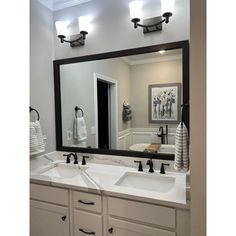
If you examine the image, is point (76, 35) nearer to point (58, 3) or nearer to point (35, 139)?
point (58, 3)

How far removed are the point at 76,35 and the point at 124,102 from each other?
35.0 inches

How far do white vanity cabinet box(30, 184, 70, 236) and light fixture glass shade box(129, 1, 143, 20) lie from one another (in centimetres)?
161

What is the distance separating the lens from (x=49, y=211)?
158 cm

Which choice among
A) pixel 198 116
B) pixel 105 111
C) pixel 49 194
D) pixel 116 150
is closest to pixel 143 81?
pixel 105 111

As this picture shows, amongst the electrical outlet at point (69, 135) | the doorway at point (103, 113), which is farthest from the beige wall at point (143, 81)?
the electrical outlet at point (69, 135)

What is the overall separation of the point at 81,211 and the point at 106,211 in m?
0.22

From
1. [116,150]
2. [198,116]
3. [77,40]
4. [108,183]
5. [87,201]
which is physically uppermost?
[77,40]

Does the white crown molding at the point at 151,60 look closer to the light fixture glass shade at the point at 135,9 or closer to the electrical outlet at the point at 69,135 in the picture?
the light fixture glass shade at the point at 135,9

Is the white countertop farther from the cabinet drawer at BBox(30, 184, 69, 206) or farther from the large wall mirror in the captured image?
the large wall mirror

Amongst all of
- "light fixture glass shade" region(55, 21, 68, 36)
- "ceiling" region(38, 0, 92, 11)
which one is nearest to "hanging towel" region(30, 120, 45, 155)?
"light fixture glass shade" region(55, 21, 68, 36)

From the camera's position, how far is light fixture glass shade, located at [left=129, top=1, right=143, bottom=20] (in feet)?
5.42

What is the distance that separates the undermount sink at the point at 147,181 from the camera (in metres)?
1.56
